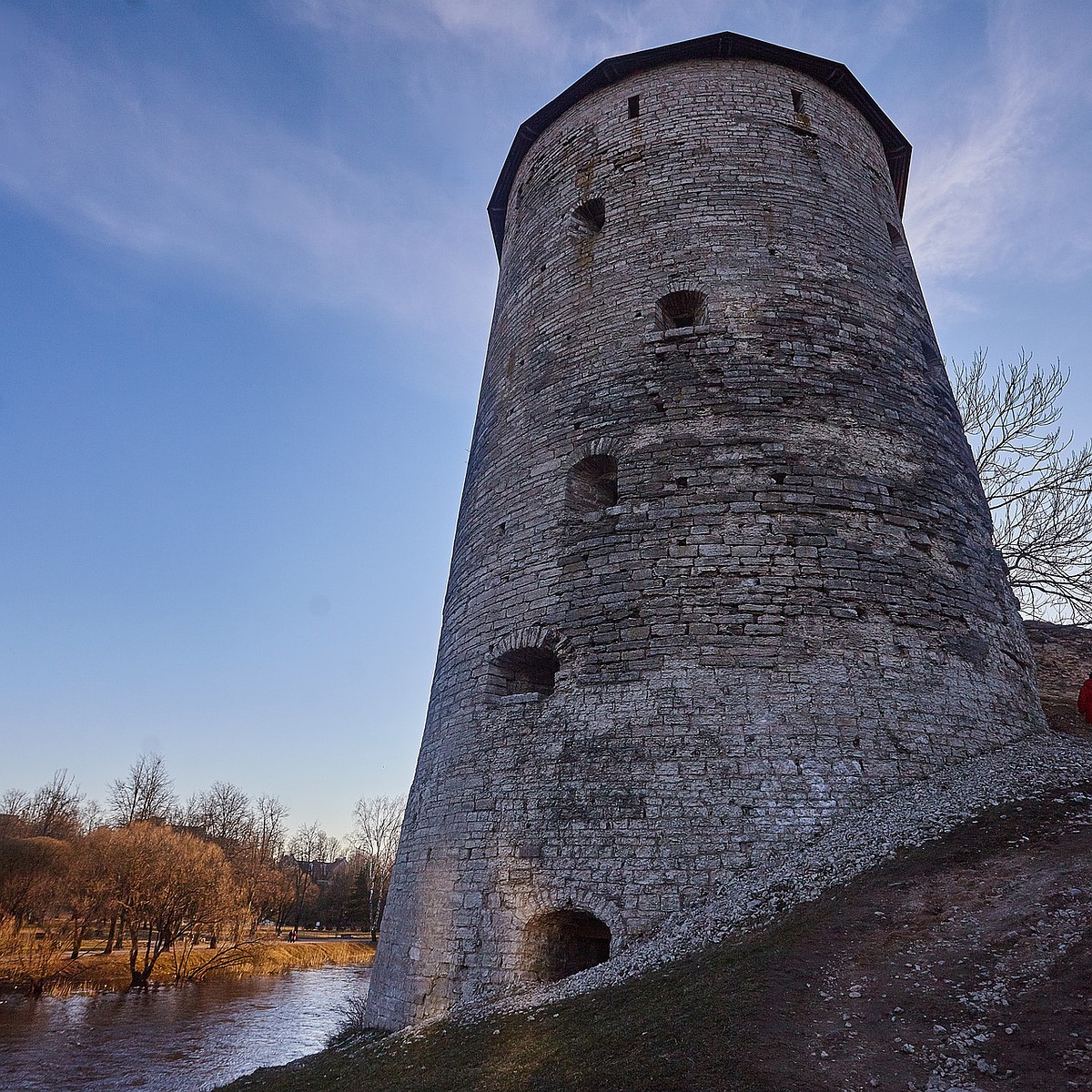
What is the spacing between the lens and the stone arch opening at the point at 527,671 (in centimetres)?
801

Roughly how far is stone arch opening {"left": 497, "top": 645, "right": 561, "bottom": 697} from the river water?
5734 millimetres

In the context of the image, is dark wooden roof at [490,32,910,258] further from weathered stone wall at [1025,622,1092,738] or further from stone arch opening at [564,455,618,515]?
weathered stone wall at [1025,622,1092,738]

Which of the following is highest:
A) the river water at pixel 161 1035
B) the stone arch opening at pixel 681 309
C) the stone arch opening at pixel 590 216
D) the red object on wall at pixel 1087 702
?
the stone arch opening at pixel 590 216

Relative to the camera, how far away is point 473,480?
10023 millimetres

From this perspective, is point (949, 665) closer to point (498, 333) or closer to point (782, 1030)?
point (782, 1030)

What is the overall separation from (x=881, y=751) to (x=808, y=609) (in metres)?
1.36

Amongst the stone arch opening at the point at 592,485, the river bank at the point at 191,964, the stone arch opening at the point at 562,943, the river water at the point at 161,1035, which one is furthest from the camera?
the river bank at the point at 191,964

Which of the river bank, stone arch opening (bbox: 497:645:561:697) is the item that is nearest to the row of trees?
the river bank

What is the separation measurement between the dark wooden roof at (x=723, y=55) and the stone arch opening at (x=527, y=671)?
8597 millimetres

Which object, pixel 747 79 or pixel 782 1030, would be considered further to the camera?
pixel 747 79

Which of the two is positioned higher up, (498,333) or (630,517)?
(498,333)

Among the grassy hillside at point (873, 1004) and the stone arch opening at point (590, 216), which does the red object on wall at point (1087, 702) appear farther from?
the stone arch opening at point (590, 216)

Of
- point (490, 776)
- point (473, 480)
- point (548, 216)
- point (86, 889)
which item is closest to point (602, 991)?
point (490, 776)

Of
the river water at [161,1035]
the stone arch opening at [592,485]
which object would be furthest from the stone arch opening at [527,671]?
the river water at [161,1035]
